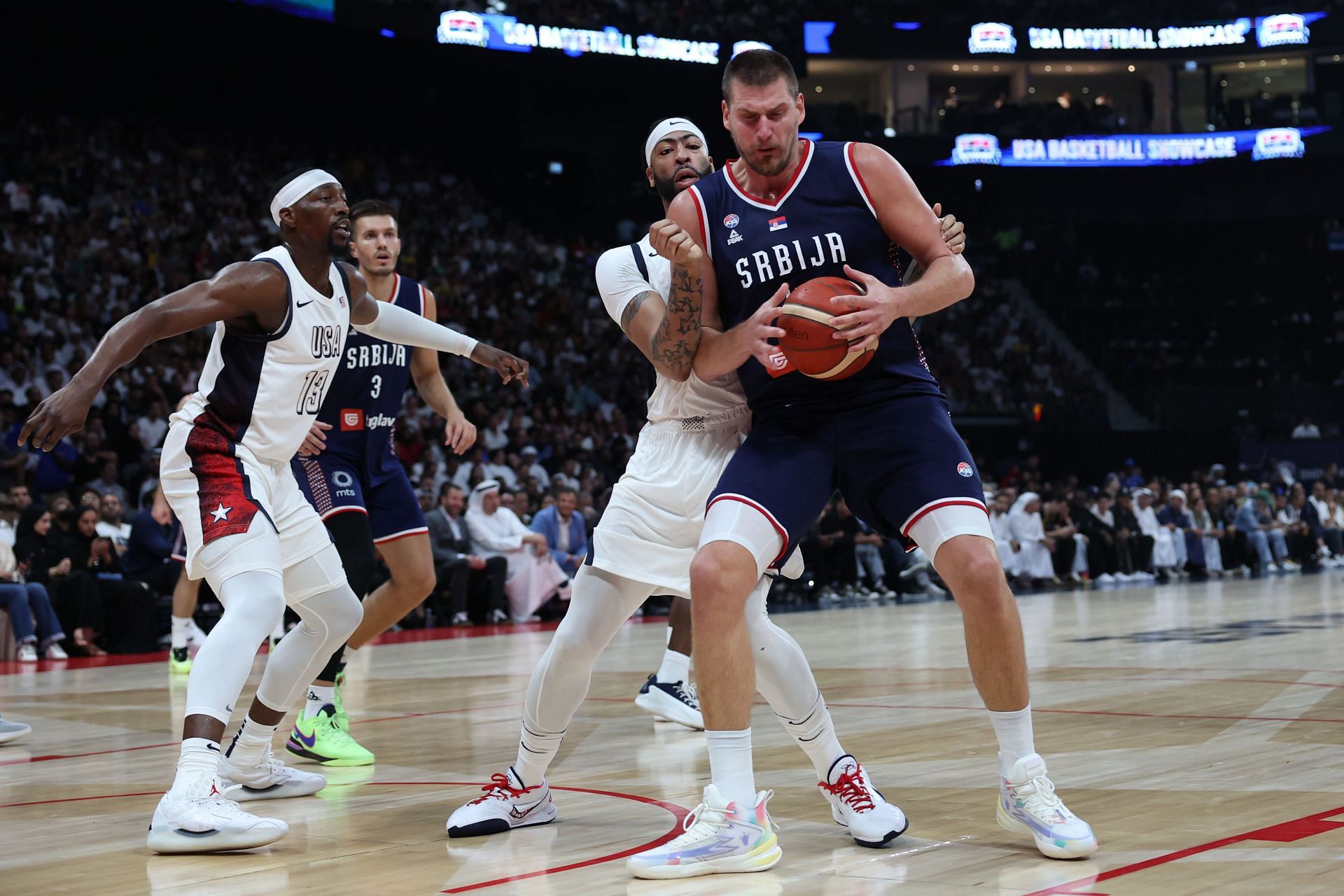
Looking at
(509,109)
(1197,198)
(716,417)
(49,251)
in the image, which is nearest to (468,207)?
(509,109)

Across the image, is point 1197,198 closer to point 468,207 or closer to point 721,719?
point 468,207

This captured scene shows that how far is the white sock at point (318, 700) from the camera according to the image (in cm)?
558

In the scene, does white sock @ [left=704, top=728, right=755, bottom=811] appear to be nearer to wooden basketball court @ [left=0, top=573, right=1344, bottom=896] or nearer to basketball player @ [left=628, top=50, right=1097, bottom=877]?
basketball player @ [left=628, top=50, right=1097, bottom=877]

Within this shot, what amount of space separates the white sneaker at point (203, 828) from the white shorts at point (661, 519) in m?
1.20

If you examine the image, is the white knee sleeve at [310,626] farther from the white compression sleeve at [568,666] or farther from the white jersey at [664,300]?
the white jersey at [664,300]

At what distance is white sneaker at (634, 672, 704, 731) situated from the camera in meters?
6.36

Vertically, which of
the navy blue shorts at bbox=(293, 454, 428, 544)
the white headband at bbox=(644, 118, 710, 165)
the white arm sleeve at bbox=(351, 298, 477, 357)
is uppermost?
the white headband at bbox=(644, 118, 710, 165)

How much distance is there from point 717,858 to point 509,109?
26478 mm

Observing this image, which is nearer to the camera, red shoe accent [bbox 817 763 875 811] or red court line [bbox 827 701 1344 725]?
red shoe accent [bbox 817 763 875 811]

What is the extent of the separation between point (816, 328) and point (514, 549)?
420 inches

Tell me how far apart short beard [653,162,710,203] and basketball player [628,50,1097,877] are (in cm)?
56

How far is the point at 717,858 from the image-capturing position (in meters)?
3.48

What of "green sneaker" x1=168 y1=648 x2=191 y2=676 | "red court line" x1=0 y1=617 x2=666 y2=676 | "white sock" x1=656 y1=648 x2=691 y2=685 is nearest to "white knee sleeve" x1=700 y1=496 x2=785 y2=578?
"white sock" x1=656 y1=648 x2=691 y2=685

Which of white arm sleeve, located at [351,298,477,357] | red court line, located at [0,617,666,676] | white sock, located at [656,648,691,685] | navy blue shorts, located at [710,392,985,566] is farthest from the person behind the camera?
red court line, located at [0,617,666,676]
